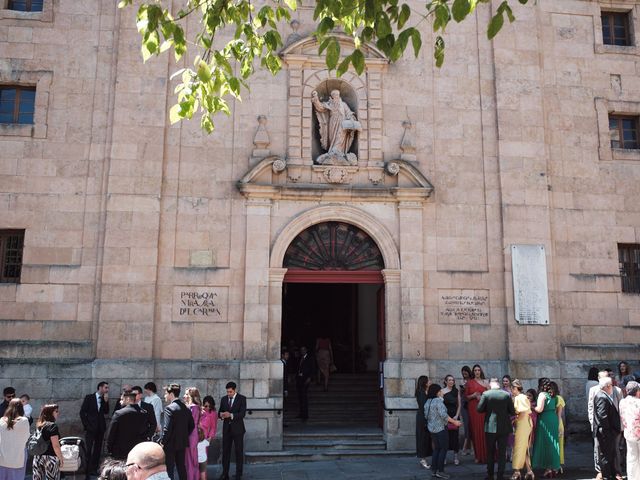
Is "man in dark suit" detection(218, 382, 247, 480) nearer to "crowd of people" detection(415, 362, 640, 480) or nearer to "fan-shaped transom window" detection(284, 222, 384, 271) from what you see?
"crowd of people" detection(415, 362, 640, 480)

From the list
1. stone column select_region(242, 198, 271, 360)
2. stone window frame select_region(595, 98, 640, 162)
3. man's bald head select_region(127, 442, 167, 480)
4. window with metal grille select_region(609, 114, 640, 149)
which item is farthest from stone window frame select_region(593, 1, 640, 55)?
man's bald head select_region(127, 442, 167, 480)

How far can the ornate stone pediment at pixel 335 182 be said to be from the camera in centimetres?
1378

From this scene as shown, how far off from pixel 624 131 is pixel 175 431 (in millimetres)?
13003

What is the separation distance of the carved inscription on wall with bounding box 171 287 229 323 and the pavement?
3.01 meters

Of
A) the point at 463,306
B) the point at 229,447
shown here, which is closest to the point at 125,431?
A: the point at 229,447

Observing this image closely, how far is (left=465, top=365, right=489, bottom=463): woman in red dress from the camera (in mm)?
12172

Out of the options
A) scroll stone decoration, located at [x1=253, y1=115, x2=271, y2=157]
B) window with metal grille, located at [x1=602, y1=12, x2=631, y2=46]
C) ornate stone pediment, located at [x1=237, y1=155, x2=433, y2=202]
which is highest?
window with metal grille, located at [x1=602, y1=12, x2=631, y2=46]

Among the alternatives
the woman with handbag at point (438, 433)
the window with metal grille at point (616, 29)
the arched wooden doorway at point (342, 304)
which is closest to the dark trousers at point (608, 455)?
the woman with handbag at point (438, 433)

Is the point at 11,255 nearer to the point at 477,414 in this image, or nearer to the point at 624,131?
the point at 477,414

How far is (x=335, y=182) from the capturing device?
14.1 metres

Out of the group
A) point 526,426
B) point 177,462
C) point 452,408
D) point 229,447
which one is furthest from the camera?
point 452,408

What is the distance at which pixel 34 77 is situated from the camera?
45.6 ft

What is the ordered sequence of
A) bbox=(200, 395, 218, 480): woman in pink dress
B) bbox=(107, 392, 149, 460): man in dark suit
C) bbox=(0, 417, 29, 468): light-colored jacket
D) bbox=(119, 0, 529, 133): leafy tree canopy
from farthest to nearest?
1. bbox=(200, 395, 218, 480): woman in pink dress
2. bbox=(107, 392, 149, 460): man in dark suit
3. bbox=(0, 417, 29, 468): light-colored jacket
4. bbox=(119, 0, 529, 133): leafy tree canopy

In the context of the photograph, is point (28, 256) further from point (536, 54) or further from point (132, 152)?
point (536, 54)
